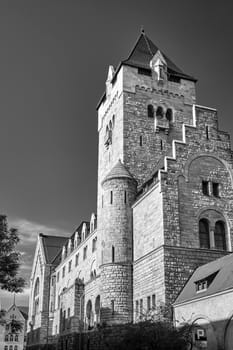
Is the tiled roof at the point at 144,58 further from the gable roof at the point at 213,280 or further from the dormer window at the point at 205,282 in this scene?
the dormer window at the point at 205,282

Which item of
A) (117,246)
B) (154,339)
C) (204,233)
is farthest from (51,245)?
(154,339)

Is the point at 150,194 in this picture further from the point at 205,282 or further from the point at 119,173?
the point at 205,282

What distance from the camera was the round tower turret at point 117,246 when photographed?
32.5 meters

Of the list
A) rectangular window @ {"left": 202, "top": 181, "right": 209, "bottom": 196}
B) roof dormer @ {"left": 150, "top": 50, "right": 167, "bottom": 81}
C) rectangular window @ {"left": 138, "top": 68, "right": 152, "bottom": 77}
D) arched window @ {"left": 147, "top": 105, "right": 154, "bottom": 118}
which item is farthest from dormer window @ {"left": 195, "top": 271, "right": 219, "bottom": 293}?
rectangular window @ {"left": 138, "top": 68, "right": 152, "bottom": 77}

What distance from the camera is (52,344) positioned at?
157 ft

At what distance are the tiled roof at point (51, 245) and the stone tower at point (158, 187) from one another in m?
30.8

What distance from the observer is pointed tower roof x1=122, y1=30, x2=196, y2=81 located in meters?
44.5

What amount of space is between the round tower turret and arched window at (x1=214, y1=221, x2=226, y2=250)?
22.6 feet

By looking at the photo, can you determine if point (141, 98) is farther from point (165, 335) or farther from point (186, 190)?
point (165, 335)

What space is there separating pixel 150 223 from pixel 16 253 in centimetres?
1074

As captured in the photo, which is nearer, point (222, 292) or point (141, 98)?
point (222, 292)

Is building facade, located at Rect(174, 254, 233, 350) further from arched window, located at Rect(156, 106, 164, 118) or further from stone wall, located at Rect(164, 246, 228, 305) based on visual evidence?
arched window, located at Rect(156, 106, 164, 118)

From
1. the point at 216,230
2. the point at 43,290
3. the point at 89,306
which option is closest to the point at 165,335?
the point at 216,230

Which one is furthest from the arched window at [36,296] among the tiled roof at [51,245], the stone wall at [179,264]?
the stone wall at [179,264]
